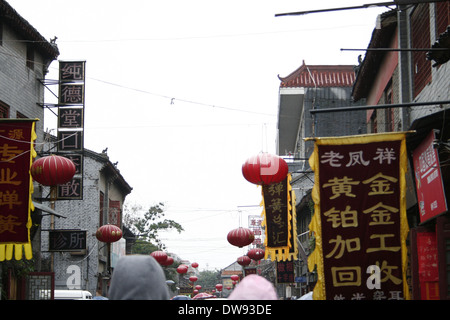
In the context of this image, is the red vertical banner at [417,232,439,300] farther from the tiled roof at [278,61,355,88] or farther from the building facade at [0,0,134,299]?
the tiled roof at [278,61,355,88]

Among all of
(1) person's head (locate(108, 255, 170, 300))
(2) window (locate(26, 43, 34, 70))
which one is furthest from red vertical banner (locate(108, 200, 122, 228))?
(1) person's head (locate(108, 255, 170, 300))

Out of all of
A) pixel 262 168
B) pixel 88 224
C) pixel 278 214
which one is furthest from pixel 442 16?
pixel 88 224

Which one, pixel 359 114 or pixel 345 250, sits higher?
pixel 359 114

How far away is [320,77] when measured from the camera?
40219mm

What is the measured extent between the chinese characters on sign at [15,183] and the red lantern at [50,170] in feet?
9.66

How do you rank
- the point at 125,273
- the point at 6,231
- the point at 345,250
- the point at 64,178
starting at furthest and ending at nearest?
the point at 64,178
the point at 6,231
the point at 345,250
the point at 125,273

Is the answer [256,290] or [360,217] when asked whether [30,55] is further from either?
[256,290]

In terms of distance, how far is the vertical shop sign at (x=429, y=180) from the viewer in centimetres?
1132

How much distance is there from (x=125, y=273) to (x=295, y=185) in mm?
40274

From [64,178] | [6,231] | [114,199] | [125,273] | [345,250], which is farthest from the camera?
[114,199]

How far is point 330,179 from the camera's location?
11.1 meters
